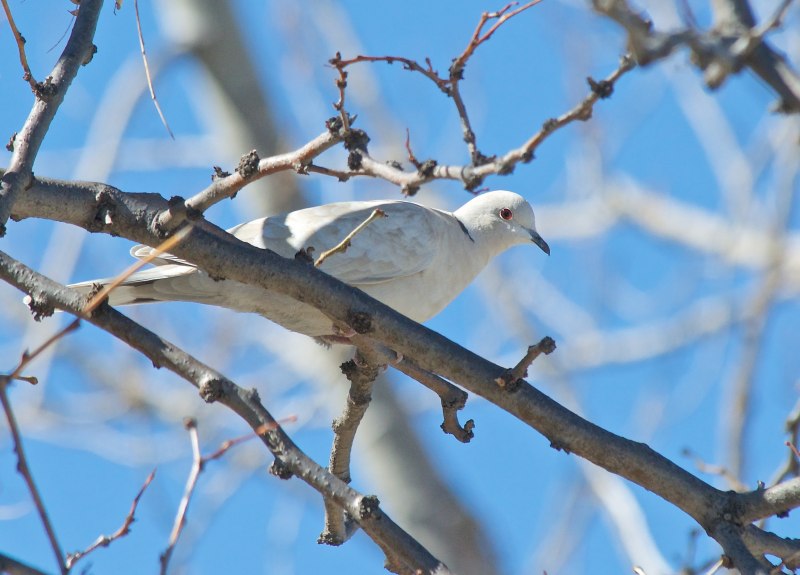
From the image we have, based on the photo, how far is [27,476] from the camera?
1207mm

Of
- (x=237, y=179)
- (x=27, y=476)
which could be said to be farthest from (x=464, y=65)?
(x=27, y=476)

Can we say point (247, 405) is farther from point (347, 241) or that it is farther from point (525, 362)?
point (525, 362)

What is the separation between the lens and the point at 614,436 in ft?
7.49

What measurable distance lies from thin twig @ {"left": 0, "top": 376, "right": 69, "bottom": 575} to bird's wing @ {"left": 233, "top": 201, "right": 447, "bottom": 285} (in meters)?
2.36

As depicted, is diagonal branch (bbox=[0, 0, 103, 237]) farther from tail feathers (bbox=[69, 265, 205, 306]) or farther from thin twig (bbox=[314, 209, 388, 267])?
tail feathers (bbox=[69, 265, 205, 306])

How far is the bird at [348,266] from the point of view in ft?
11.3

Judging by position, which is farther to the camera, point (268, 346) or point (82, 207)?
point (268, 346)

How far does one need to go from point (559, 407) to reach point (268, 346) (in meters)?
7.70

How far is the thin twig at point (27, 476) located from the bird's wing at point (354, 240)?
2.36 metres

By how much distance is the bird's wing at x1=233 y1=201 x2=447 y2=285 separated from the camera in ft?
11.9

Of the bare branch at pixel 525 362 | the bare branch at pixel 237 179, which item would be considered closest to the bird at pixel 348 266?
the bare branch at pixel 237 179

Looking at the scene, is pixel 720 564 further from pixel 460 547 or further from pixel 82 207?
pixel 460 547

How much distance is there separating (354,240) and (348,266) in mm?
109

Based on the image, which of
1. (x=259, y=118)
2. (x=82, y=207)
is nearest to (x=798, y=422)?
(x=82, y=207)
